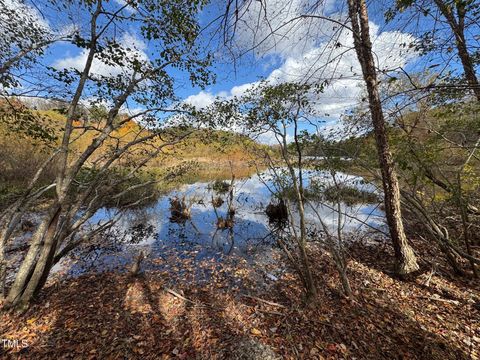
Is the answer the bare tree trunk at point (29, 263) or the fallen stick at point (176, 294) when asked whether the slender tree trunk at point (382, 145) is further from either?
the bare tree trunk at point (29, 263)

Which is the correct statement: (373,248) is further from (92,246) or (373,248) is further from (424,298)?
(92,246)

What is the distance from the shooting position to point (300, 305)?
141 inches

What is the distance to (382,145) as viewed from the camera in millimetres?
4000

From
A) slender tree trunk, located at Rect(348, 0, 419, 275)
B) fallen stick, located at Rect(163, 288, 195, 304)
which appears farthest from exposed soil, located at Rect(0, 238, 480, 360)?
slender tree trunk, located at Rect(348, 0, 419, 275)

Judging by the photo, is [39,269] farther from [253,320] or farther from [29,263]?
[253,320]

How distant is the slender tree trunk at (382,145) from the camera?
3668 mm

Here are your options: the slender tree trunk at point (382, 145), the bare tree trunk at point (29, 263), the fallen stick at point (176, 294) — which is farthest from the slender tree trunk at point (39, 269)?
the slender tree trunk at point (382, 145)

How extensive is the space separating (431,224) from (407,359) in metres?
3.05

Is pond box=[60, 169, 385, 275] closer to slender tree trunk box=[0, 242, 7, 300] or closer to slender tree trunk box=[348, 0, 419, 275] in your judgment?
slender tree trunk box=[348, 0, 419, 275]

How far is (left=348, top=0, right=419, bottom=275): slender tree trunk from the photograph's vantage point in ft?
12.0

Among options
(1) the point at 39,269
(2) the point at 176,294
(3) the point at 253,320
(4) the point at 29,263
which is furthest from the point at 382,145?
(4) the point at 29,263

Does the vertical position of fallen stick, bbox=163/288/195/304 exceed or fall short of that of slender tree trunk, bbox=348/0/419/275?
it falls short

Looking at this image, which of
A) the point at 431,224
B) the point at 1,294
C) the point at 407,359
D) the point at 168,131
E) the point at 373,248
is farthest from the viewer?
the point at 373,248

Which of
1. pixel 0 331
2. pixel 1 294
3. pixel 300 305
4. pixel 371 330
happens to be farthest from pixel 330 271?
pixel 1 294
